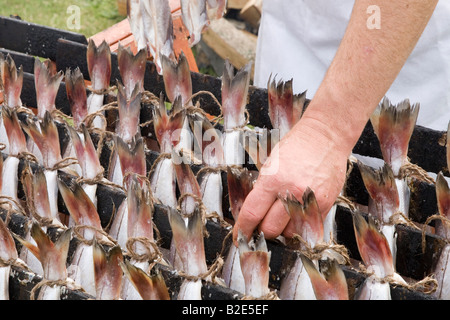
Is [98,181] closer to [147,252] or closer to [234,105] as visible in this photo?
[147,252]

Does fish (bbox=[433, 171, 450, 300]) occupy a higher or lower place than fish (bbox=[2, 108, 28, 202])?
lower

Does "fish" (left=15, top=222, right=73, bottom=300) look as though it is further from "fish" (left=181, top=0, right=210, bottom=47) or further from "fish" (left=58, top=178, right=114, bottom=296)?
"fish" (left=181, top=0, right=210, bottom=47)

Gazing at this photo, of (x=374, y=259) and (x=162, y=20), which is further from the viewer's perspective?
(x=162, y=20)

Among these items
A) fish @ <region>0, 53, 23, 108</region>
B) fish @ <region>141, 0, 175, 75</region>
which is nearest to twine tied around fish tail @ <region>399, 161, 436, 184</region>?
fish @ <region>141, 0, 175, 75</region>

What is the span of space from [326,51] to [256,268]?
1.14 meters

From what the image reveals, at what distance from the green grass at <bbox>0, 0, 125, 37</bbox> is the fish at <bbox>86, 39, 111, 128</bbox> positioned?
276 centimetres

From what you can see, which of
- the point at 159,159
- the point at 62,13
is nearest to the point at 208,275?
the point at 159,159

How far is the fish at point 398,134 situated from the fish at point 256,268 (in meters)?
0.42

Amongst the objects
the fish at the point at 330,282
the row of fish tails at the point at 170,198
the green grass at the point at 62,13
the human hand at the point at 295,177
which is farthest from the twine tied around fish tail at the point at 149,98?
the green grass at the point at 62,13

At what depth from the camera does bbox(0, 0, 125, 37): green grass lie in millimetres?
4410

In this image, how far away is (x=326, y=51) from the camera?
204 centimetres

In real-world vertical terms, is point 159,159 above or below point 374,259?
above

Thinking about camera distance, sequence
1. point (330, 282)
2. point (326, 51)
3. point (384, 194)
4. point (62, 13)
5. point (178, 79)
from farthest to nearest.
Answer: point (62, 13)
point (326, 51)
point (178, 79)
point (384, 194)
point (330, 282)
